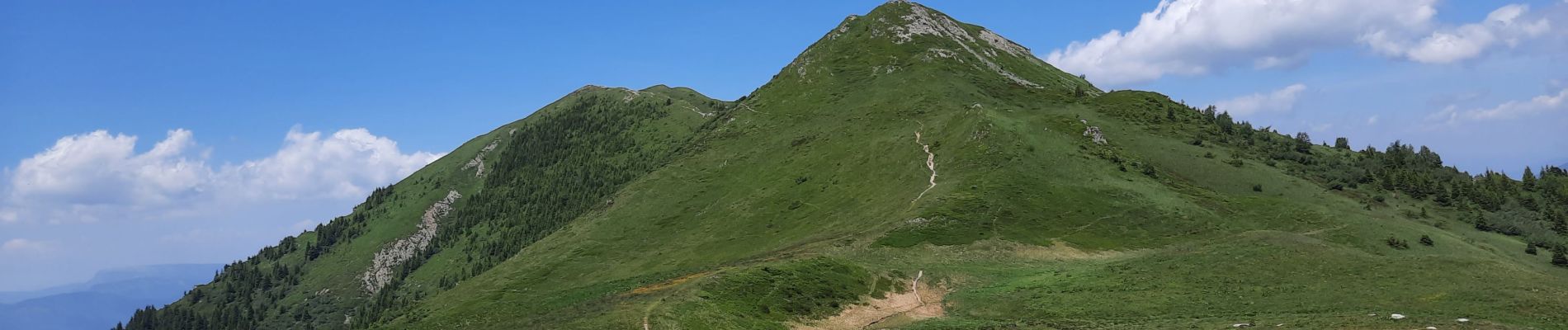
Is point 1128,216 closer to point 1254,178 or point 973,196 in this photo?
point 973,196

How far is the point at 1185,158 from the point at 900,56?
8092 centimetres

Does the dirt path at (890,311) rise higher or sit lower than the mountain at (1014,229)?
lower

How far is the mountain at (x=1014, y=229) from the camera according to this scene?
193ft

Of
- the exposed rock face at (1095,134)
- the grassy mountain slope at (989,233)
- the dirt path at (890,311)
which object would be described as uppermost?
the exposed rock face at (1095,134)

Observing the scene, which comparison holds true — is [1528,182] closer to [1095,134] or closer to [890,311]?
[1095,134]

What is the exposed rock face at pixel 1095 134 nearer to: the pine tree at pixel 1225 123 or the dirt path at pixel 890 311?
the pine tree at pixel 1225 123

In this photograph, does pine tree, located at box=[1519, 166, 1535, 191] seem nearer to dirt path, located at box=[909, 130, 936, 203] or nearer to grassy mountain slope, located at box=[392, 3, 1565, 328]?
grassy mountain slope, located at box=[392, 3, 1565, 328]

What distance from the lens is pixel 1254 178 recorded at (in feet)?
375

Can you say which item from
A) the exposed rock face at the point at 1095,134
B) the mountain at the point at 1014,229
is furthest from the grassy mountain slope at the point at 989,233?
the exposed rock face at the point at 1095,134

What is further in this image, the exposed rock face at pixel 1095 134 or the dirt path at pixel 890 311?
the exposed rock face at pixel 1095 134

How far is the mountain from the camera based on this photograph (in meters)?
59.0

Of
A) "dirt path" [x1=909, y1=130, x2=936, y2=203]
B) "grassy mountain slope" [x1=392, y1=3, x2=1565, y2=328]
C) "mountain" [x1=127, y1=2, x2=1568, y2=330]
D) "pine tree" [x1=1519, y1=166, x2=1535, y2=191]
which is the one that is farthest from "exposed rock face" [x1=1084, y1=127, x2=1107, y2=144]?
"pine tree" [x1=1519, y1=166, x2=1535, y2=191]

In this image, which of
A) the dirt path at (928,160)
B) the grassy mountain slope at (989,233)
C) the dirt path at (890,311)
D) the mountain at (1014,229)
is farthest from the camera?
the dirt path at (928,160)

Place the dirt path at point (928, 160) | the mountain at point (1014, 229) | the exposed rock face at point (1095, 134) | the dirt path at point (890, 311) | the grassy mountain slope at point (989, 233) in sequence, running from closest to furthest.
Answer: the grassy mountain slope at point (989, 233) < the mountain at point (1014, 229) < the dirt path at point (890, 311) < the dirt path at point (928, 160) < the exposed rock face at point (1095, 134)
